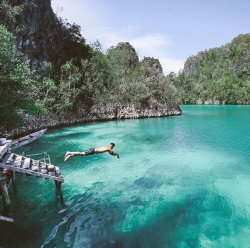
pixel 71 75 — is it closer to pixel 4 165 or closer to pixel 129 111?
pixel 129 111

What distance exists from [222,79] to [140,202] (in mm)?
114670

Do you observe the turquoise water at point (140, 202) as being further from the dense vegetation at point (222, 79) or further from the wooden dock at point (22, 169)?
the dense vegetation at point (222, 79)

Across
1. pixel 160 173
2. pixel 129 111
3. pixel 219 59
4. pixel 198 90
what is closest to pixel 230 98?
pixel 198 90

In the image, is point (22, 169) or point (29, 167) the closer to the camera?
point (22, 169)

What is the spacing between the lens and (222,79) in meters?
117

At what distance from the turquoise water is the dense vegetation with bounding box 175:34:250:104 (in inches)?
3675

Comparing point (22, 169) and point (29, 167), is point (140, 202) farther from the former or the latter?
point (22, 169)

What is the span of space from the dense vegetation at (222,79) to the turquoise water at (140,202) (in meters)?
93.3

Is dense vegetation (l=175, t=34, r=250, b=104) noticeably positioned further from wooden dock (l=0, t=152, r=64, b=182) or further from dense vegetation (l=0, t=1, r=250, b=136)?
wooden dock (l=0, t=152, r=64, b=182)

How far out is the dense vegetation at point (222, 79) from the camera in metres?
111

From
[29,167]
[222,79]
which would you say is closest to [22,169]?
[29,167]

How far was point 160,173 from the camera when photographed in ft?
61.3

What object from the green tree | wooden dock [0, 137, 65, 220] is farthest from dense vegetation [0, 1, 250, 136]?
wooden dock [0, 137, 65, 220]

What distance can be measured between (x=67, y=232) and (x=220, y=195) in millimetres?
8942
